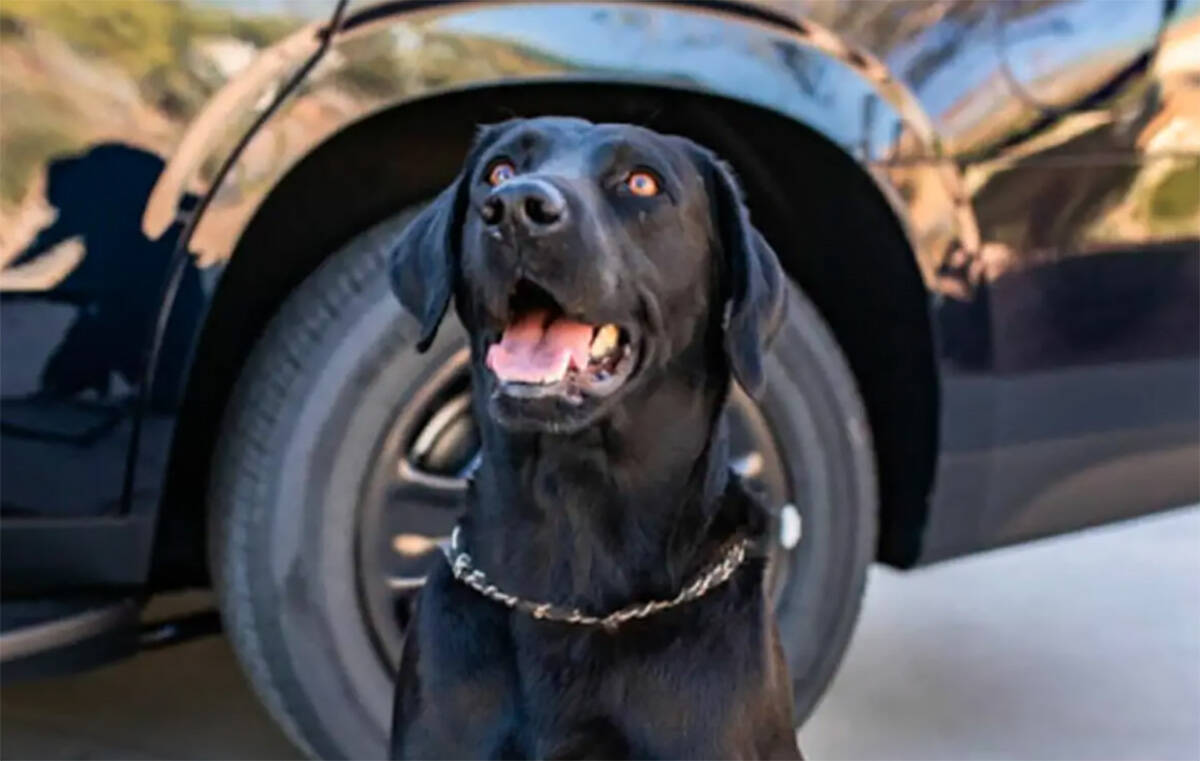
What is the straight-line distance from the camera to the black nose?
1896mm

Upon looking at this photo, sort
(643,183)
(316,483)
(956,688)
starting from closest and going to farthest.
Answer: (643,183) < (316,483) < (956,688)

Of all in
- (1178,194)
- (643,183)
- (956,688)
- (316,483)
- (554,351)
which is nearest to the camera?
(554,351)

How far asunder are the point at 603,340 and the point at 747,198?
78cm

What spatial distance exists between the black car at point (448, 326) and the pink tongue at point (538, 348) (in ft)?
1.38

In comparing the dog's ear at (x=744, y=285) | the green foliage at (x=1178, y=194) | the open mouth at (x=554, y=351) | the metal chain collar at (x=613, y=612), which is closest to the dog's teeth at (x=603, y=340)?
the open mouth at (x=554, y=351)

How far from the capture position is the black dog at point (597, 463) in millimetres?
1991

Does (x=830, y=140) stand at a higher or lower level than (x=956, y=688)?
higher

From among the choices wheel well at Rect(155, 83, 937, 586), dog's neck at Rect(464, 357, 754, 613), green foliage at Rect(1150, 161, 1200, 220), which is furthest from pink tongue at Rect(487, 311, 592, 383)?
green foliage at Rect(1150, 161, 1200, 220)

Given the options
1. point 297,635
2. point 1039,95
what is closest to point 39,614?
point 297,635

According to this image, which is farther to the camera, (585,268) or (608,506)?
(608,506)

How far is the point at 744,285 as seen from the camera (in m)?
2.14

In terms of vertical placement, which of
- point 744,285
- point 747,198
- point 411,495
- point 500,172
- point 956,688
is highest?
point 500,172

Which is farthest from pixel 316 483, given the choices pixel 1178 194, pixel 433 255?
pixel 1178 194

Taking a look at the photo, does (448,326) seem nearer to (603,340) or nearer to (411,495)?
(411,495)
